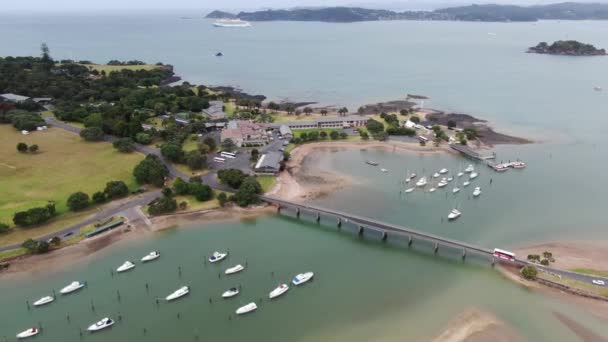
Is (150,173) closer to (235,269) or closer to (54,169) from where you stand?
(54,169)

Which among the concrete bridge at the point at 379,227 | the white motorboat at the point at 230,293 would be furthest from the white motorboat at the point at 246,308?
the concrete bridge at the point at 379,227

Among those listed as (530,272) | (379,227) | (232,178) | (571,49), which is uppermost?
(571,49)

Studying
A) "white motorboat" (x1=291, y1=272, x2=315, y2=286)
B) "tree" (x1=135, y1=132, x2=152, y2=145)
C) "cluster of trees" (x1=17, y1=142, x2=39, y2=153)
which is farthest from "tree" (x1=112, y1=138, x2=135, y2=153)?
"white motorboat" (x1=291, y1=272, x2=315, y2=286)

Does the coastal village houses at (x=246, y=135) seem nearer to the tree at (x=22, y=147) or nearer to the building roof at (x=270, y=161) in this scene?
the building roof at (x=270, y=161)

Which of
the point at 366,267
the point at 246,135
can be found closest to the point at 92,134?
the point at 246,135

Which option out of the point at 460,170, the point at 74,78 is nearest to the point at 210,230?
the point at 460,170

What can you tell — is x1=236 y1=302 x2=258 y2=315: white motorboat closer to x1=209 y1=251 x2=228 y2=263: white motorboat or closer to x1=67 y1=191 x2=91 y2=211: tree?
x1=209 y1=251 x2=228 y2=263: white motorboat
